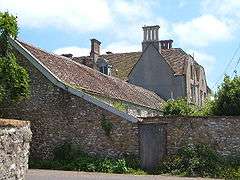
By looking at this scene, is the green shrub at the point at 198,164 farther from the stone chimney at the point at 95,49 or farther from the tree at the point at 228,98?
the stone chimney at the point at 95,49

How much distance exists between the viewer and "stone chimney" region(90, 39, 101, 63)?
44438 mm

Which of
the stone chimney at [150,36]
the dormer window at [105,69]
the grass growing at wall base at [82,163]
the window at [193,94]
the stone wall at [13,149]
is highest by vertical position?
the stone chimney at [150,36]

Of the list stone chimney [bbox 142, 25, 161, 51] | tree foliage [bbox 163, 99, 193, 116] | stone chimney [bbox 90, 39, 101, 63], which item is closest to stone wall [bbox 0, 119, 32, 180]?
tree foliage [bbox 163, 99, 193, 116]

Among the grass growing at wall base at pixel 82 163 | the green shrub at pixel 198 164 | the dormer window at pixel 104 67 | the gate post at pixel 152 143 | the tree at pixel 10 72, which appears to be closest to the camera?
the green shrub at pixel 198 164

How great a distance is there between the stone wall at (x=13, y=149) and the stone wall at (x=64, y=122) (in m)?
16.6

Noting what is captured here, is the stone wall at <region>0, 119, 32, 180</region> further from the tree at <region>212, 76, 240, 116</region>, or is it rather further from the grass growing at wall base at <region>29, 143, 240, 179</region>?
the tree at <region>212, 76, 240, 116</region>

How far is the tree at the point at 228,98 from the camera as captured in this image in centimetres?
A: 2319

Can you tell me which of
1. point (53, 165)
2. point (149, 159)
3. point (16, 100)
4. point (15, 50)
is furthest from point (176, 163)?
point (15, 50)

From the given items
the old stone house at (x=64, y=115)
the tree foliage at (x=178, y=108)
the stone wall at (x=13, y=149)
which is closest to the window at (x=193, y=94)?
the tree foliage at (x=178, y=108)

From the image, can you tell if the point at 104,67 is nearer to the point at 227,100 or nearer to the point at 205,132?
the point at 227,100

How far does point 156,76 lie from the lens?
45.4 meters

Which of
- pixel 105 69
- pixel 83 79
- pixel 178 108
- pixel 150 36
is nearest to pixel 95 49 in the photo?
pixel 105 69

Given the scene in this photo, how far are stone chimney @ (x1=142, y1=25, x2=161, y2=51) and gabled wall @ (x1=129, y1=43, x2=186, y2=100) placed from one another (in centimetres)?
101

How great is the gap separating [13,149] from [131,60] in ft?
147
